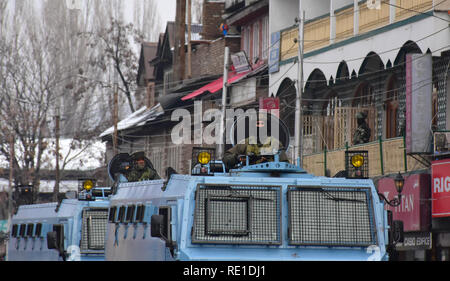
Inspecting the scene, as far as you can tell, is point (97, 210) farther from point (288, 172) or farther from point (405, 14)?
point (405, 14)

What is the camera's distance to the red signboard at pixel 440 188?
22.3m

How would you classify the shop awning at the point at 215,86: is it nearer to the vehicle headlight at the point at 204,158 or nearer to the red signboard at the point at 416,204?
the red signboard at the point at 416,204

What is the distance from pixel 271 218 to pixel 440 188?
11.7 m

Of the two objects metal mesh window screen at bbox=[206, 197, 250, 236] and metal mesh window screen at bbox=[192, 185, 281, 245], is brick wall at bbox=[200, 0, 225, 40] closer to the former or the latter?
metal mesh window screen at bbox=[192, 185, 281, 245]

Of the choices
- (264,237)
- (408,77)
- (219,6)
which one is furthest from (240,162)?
(219,6)

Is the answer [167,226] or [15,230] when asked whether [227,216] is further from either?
[15,230]

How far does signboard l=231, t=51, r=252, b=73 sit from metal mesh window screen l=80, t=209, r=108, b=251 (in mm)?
19534

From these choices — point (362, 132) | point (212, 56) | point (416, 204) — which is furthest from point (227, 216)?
point (212, 56)

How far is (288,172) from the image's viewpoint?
12.5m

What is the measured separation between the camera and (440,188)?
892 inches

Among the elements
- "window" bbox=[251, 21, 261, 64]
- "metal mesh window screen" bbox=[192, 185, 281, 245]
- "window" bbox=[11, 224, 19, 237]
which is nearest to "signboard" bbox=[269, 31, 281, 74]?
"window" bbox=[251, 21, 261, 64]

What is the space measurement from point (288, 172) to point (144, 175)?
5.05m
